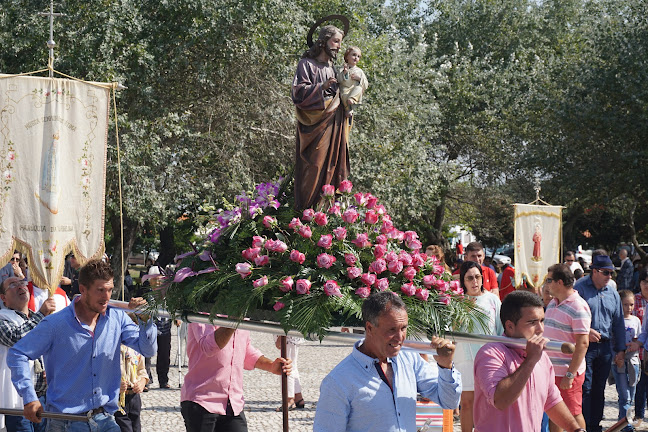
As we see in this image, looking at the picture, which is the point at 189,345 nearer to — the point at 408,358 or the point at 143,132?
the point at 408,358

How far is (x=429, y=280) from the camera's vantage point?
16.5 ft

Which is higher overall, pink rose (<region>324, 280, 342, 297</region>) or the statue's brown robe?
the statue's brown robe

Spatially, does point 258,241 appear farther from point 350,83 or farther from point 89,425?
point 89,425

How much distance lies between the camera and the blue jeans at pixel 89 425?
5.51 m

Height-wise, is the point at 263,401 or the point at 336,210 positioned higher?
the point at 336,210

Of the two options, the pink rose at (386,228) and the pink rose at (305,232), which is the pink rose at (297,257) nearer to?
the pink rose at (305,232)

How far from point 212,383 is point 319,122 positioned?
2013mm

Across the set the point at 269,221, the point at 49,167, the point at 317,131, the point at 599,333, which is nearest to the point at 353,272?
the point at 269,221

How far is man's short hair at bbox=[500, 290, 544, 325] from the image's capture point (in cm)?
477

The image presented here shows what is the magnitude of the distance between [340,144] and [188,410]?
2.19m

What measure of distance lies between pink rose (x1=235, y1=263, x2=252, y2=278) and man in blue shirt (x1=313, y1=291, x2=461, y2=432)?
1071 millimetres


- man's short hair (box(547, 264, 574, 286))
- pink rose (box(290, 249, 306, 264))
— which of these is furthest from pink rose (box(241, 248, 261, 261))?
man's short hair (box(547, 264, 574, 286))

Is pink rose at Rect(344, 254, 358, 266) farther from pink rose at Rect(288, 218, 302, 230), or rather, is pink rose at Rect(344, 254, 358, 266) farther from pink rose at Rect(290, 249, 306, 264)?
pink rose at Rect(288, 218, 302, 230)

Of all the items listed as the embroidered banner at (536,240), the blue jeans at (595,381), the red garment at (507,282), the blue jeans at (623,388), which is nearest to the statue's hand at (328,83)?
the blue jeans at (595,381)
